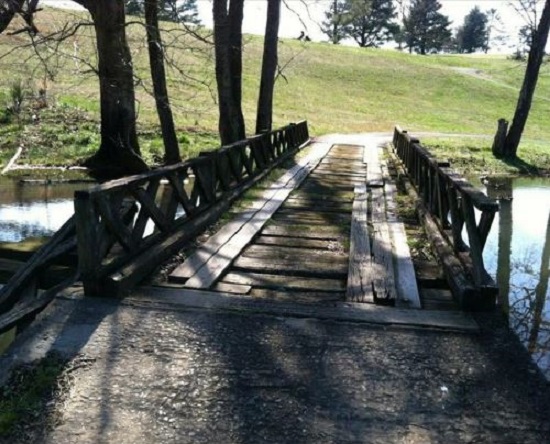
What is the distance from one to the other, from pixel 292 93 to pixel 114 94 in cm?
3050

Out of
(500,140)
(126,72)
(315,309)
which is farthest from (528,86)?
(315,309)

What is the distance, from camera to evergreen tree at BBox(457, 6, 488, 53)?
380 ft

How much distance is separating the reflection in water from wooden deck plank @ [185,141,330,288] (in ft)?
11.0

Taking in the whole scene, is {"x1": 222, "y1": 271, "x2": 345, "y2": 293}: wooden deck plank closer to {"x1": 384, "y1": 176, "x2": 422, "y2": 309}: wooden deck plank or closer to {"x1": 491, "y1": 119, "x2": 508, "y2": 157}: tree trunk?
{"x1": 384, "y1": 176, "x2": 422, "y2": 309}: wooden deck plank

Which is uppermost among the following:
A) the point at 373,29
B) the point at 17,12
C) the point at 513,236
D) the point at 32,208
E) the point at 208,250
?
the point at 373,29

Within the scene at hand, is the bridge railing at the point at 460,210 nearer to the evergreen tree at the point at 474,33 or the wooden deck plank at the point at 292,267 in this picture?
the wooden deck plank at the point at 292,267

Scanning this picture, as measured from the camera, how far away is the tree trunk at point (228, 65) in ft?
50.8

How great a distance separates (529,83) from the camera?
75.6 ft

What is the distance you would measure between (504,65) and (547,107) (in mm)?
25980

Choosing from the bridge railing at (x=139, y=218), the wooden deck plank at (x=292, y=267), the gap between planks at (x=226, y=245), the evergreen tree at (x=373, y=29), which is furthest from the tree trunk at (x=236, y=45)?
the evergreen tree at (x=373, y=29)

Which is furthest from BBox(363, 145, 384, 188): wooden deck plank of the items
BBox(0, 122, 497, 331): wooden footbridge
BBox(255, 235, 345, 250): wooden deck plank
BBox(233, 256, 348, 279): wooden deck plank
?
BBox(233, 256, 348, 279): wooden deck plank

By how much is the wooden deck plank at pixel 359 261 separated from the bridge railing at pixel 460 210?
99 centimetres

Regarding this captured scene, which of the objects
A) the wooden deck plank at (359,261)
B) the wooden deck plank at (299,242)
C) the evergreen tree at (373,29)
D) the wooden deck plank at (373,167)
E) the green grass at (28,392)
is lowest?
the green grass at (28,392)

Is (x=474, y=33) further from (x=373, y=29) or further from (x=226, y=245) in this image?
(x=226, y=245)
